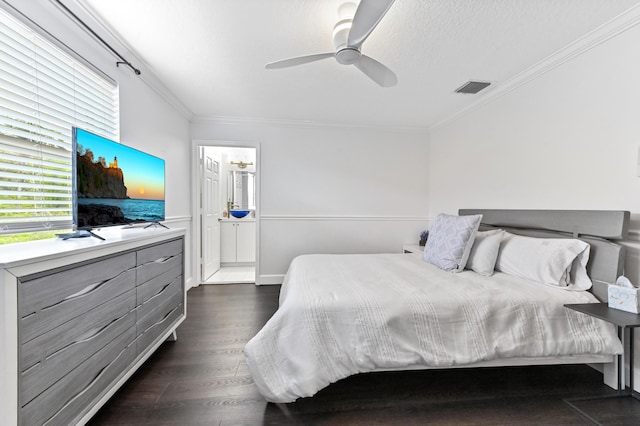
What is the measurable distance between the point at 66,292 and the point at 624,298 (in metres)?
2.82

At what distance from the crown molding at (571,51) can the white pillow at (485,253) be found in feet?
4.60

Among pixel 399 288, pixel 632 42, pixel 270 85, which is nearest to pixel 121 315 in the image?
pixel 399 288

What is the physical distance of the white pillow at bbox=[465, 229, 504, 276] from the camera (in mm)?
2141

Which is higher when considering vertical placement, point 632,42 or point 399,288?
point 632,42

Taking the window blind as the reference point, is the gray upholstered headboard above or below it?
below

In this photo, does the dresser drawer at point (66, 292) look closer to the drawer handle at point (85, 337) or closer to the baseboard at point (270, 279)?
the drawer handle at point (85, 337)

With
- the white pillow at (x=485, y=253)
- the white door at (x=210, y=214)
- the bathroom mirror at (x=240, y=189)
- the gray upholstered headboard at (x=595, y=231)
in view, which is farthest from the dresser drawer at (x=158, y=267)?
the bathroom mirror at (x=240, y=189)

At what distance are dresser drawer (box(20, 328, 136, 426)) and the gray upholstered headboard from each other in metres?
2.95

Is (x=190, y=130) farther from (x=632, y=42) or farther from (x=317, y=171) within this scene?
(x=632, y=42)

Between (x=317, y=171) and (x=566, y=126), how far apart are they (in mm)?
2682

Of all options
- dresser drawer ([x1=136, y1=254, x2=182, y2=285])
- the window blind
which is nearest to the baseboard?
dresser drawer ([x1=136, y1=254, x2=182, y2=285])

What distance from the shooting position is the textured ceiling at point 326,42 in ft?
5.40

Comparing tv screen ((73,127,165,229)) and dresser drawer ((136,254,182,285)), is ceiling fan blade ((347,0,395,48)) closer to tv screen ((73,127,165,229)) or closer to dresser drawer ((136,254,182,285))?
tv screen ((73,127,165,229))

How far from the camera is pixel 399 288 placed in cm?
175
